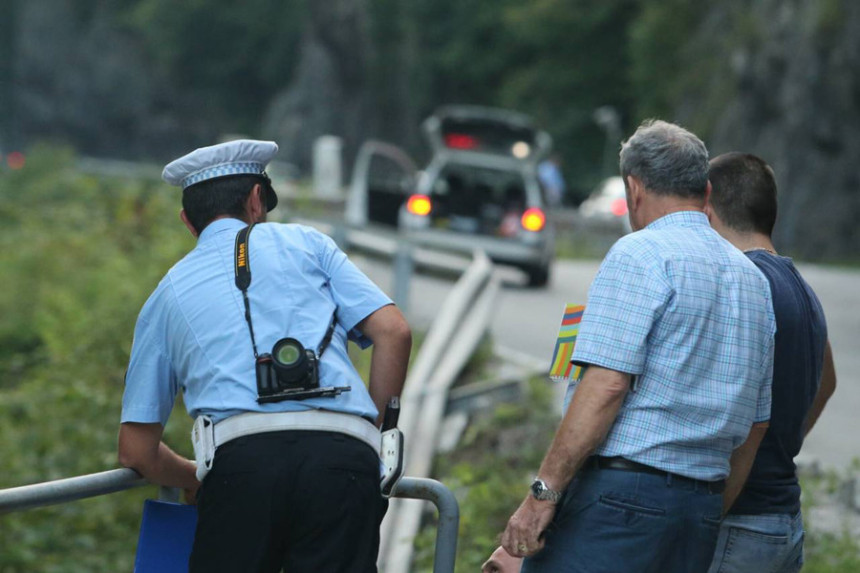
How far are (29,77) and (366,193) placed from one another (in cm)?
5552

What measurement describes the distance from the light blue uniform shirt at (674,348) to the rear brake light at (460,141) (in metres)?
16.7

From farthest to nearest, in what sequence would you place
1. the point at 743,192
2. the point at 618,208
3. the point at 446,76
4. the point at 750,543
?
1. the point at 446,76
2. the point at 618,208
3. the point at 743,192
4. the point at 750,543

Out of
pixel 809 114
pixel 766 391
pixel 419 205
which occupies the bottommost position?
pixel 419 205

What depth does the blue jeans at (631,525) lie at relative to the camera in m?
3.41

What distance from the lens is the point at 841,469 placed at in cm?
873

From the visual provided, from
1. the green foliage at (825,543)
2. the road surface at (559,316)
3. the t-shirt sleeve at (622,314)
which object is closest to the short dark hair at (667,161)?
the t-shirt sleeve at (622,314)

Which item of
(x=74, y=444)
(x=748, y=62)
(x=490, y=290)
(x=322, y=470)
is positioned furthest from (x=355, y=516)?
(x=748, y=62)

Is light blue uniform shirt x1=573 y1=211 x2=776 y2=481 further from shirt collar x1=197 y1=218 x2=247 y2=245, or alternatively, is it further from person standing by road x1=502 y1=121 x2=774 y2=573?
shirt collar x1=197 y1=218 x2=247 y2=245

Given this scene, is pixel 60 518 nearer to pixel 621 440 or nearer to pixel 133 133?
pixel 621 440

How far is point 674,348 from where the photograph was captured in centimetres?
344

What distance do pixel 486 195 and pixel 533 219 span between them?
1092mm

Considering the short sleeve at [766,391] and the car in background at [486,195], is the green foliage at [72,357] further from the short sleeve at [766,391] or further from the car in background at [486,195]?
the short sleeve at [766,391]

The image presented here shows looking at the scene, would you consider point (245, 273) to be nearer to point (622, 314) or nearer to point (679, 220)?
point (622, 314)

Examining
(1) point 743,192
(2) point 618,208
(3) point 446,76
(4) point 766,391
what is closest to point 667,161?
(1) point 743,192
